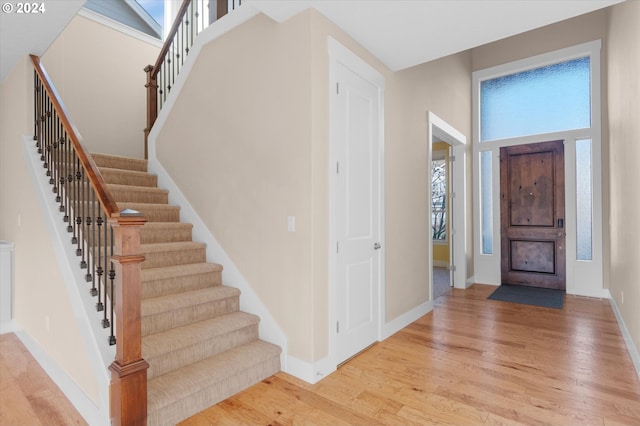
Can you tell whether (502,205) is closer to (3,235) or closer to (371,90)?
(371,90)

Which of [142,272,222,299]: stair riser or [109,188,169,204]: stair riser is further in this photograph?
[109,188,169,204]: stair riser

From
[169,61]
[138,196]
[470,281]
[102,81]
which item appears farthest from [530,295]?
[102,81]

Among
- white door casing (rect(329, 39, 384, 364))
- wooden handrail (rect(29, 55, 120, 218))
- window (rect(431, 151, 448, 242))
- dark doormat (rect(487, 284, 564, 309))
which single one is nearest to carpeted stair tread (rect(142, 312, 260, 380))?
white door casing (rect(329, 39, 384, 364))

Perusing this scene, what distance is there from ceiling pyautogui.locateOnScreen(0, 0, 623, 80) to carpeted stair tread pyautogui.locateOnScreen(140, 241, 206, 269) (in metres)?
1.96

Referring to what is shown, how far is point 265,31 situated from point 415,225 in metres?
2.52

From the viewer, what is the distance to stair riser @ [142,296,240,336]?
2518 mm

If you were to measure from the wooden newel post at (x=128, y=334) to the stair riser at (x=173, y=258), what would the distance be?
1.18 meters

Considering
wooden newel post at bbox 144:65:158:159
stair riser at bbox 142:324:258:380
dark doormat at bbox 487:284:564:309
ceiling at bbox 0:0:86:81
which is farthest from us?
dark doormat at bbox 487:284:564:309

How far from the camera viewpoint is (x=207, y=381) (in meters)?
2.23

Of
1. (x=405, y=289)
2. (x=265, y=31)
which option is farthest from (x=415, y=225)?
(x=265, y=31)

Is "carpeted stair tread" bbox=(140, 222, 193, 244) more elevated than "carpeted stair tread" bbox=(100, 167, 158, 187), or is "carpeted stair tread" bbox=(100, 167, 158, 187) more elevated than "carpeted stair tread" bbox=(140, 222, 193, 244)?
"carpeted stair tread" bbox=(100, 167, 158, 187)

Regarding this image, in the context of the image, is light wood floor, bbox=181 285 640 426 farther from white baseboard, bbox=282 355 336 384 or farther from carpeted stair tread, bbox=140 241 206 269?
carpeted stair tread, bbox=140 241 206 269

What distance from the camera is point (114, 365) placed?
191 centimetres

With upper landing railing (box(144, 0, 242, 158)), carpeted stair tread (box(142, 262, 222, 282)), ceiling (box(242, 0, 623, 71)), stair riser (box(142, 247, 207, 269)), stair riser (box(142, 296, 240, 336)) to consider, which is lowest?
stair riser (box(142, 296, 240, 336))
